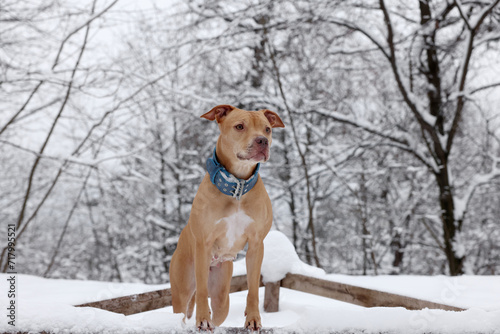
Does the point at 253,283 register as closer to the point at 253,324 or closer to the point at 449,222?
the point at 253,324

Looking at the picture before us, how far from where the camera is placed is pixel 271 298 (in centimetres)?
252

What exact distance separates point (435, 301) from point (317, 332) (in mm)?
985

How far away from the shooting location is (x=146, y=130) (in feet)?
25.4

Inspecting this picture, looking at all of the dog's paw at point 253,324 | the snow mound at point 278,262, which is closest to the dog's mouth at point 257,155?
the dog's paw at point 253,324

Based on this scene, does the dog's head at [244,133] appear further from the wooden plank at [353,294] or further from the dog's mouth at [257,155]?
the wooden plank at [353,294]

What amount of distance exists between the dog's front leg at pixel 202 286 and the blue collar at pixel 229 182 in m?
0.18

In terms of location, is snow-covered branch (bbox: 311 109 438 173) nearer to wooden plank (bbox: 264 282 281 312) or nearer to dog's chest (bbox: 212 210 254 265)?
wooden plank (bbox: 264 282 281 312)

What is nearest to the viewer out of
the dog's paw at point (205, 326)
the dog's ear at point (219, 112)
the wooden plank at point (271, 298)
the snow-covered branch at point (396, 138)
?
the dog's paw at point (205, 326)

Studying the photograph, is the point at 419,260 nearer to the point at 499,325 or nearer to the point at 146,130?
the point at 146,130

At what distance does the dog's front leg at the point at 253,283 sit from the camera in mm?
1219

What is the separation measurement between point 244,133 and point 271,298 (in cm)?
159

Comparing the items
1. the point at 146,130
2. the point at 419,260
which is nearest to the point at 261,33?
the point at 146,130

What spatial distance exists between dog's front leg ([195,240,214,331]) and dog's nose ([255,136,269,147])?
352mm

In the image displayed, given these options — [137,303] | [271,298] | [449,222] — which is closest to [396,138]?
[449,222]
